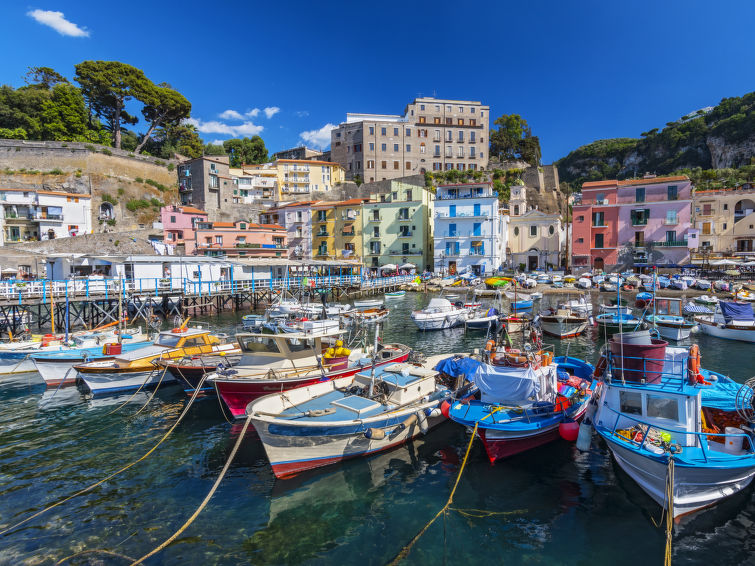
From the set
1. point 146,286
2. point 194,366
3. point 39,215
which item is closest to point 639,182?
point 194,366

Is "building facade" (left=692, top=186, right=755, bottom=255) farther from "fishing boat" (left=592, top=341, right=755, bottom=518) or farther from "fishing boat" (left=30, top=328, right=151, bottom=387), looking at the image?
"fishing boat" (left=30, top=328, right=151, bottom=387)

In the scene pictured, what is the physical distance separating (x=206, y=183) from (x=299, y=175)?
19.2 metres

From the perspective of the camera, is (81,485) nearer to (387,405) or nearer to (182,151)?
(387,405)

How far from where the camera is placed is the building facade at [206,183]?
71500 mm

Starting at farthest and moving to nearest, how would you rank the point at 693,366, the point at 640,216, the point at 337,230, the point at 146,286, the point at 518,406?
1. the point at 337,230
2. the point at 640,216
3. the point at 146,286
4. the point at 518,406
5. the point at 693,366

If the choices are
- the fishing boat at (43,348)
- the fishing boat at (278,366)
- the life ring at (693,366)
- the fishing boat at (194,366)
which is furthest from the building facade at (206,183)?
the life ring at (693,366)

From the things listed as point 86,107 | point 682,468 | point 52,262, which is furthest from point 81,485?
point 86,107

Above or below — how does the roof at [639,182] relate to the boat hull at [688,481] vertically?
above

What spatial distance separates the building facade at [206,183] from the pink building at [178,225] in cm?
812

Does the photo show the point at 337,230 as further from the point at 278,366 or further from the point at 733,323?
the point at 278,366

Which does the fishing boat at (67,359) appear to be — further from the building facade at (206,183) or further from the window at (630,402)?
the building facade at (206,183)

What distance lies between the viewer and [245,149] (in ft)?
297

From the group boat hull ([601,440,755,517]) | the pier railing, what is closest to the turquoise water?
boat hull ([601,440,755,517])

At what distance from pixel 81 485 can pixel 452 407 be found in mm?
10526
